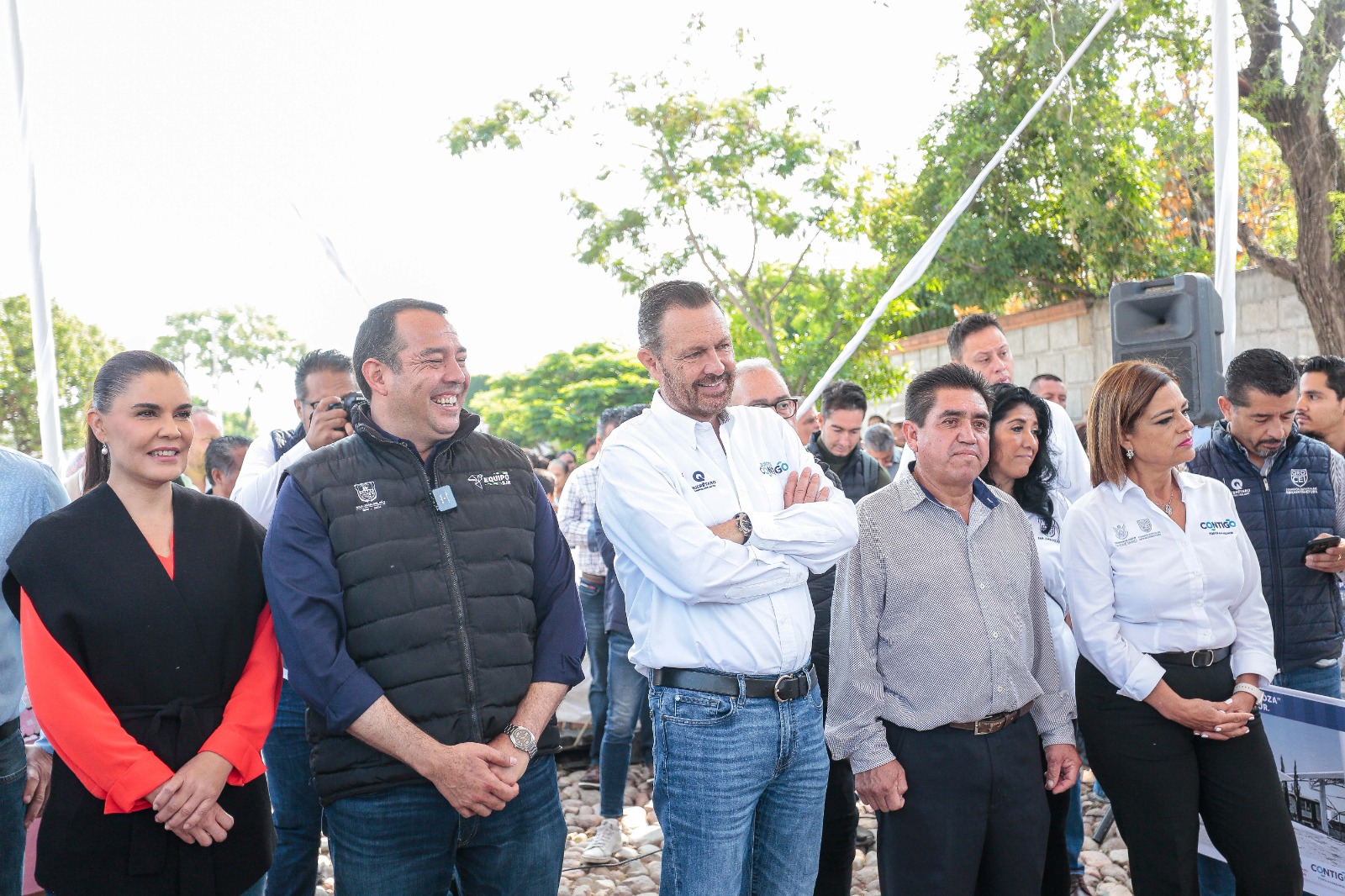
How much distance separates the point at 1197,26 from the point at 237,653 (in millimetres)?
11767

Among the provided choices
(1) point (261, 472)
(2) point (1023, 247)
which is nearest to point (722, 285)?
(2) point (1023, 247)

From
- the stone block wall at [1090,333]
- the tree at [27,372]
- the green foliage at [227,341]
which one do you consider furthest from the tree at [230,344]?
the stone block wall at [1090,333]

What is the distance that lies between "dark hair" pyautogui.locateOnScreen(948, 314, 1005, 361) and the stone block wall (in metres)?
6.95

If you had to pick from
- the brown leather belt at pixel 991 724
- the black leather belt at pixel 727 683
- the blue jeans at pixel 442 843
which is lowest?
the blue jeans at pixel 442 843

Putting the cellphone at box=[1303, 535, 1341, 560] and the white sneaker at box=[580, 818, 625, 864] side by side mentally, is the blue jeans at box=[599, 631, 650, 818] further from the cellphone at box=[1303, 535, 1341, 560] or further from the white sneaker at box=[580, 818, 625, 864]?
the cellphone at box=[1303, 535, 1341, 560]

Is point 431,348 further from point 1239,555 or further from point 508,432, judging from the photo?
point 508,432

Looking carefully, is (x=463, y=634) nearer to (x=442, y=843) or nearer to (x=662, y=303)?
(x=442, y=843)

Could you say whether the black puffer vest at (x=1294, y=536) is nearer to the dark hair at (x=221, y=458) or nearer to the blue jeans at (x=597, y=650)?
the blue jeans at (x=597, y=650)

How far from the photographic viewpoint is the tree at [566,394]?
34.4 meters

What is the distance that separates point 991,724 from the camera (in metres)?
2.99

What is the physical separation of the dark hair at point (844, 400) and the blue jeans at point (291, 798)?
2.93 metres

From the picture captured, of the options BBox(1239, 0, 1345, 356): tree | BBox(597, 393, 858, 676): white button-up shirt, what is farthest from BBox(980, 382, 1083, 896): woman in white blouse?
BBox(1239, 0, 1345, 356): tree

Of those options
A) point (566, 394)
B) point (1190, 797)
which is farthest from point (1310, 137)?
point (566, 394)

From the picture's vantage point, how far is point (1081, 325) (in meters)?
13.5
